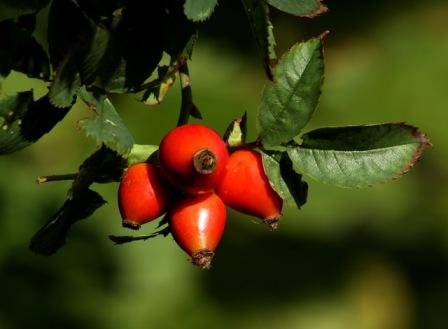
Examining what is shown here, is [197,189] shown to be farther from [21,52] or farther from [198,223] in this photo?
[21,52]

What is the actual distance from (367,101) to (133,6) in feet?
8.59

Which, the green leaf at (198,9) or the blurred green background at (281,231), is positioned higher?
the green leaf at (198,9)

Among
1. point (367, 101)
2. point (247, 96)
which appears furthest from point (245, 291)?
point (367, 101)

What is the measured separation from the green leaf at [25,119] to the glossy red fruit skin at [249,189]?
19cm

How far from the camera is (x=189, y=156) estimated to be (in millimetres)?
965

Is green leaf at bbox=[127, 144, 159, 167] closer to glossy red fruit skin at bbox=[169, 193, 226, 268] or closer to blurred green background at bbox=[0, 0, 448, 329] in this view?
glossy red fruit skin at bbox=[169, 193, 226, 268]

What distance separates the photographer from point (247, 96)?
3.22 metres

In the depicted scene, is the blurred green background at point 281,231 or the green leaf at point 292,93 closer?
the green leaf at point 292,93

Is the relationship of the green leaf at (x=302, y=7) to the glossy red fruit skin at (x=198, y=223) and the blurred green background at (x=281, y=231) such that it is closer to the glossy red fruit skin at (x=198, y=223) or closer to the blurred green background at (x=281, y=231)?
the glossy red fruit skin at (x=198, y=223)

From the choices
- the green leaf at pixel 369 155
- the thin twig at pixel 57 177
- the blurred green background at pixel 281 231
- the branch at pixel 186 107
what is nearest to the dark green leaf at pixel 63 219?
the thin twig at pixel 57 177

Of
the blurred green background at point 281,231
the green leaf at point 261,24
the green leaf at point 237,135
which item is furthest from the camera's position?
the blurred green background at point 281,231

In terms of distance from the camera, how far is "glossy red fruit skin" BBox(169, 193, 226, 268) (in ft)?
3.28

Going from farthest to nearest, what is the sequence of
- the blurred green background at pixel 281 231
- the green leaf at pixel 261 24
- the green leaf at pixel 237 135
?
the blurred green background at pixel 281 231, the green leaf at pixel 237 135, the green leaf at pixel 261 24

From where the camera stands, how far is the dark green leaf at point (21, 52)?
38.1 inches
